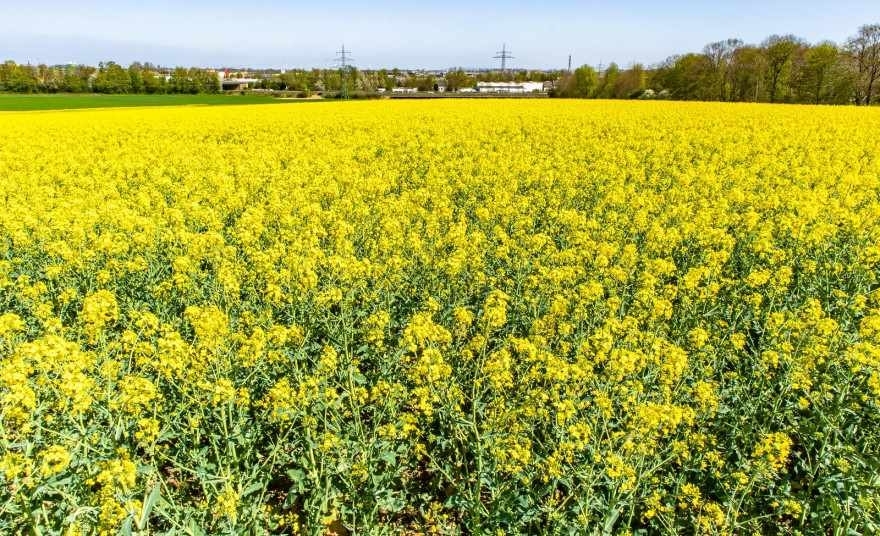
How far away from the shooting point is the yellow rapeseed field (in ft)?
11.0

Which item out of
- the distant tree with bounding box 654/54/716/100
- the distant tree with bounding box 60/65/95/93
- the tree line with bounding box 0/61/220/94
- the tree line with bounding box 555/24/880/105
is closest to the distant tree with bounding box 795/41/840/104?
the tree line with bounding box 555/24/880/105

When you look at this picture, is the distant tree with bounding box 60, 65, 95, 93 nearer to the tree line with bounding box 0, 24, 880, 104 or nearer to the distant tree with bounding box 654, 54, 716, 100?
the tree line with bounding box 0, 24, 880, 104

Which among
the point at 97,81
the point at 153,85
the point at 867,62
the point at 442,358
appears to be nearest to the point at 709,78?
the point at 867,62

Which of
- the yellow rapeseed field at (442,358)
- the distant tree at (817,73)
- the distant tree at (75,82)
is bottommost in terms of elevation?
the yellow rapeseed field at (442,358)

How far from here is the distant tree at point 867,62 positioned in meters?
50.2

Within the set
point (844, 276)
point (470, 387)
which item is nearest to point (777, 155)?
point (844, 276)

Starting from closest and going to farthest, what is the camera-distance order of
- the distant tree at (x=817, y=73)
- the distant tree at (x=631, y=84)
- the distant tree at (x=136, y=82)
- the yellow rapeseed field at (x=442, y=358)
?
the yellow rapeseed field at (x=442, y=358) < the distant tree at (x=817, y=73) < the distant tree at (x=631, y=84) < the distant tree at (x=136, y=82)

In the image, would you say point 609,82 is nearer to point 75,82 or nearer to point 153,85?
point 153,85

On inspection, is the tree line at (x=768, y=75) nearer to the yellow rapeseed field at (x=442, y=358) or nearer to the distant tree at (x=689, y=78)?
the distant tree at (x=689, y=78)

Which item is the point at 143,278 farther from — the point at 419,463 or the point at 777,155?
the point at 777,155

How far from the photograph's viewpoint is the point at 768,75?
185 ft

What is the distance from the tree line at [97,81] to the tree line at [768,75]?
219 feet

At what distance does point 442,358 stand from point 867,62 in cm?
6750

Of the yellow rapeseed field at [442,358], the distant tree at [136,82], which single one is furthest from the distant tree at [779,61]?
the distant tree at [136,82]
